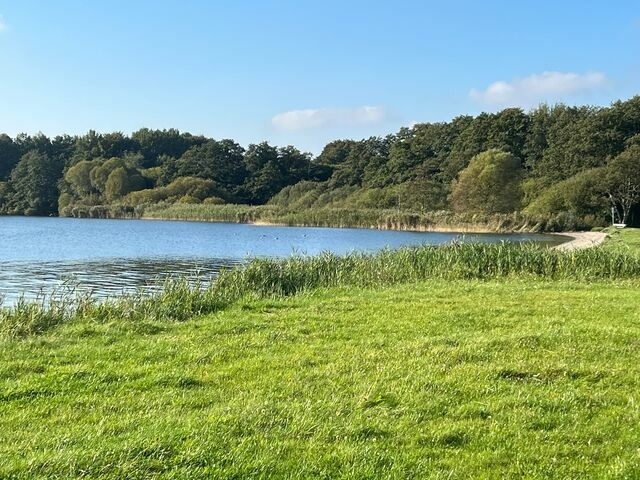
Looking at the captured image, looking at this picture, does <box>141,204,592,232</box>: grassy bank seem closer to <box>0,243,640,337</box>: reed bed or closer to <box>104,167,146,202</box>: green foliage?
<box>104,167,146,202</box>: green foliage

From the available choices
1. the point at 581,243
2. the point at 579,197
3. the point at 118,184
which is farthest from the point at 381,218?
the point at 118,184

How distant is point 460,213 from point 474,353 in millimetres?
62798

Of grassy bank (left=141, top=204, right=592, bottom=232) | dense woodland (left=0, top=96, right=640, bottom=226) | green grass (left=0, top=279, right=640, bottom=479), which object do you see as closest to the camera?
green grass (left=0, top=279, right=640, bottom=479)

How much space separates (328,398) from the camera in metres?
5.56

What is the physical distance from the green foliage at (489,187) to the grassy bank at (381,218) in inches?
175

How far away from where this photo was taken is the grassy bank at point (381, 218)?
61.9m

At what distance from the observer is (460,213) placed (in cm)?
6838

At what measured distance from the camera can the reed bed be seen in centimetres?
1159

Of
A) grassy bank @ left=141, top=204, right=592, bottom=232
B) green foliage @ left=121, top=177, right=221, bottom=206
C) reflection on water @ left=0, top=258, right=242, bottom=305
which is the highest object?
green foliage @ left=121, top=177, right=221, bottom=206

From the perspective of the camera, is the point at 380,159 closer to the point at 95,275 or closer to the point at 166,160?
the point at 166,160

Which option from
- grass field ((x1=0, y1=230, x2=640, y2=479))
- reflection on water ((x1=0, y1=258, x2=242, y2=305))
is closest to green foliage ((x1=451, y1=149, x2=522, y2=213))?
reflection on water ((x1=0, y1=258, x2=242, y2=305))

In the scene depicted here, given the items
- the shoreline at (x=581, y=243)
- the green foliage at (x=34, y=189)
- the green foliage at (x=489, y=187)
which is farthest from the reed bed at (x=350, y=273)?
the green foliage at (x=34, y=189)

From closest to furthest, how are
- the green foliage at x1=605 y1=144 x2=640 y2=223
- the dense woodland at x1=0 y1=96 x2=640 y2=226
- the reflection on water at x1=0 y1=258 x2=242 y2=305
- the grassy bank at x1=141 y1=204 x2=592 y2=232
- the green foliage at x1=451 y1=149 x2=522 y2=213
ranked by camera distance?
the reflection on water at x1=0 y1=258 x2=242 y2=305
the green foliage at x1=605 y1=144 x2=640 y2=223
the grassy bank at x1=141 y1=204 x2=592 y2=232
the dense woodland at x1=0 y1=96 x2=640 y2=226
the green foliage at x1=451 y1=149 x2=522 y2=213

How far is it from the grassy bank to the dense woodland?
231 cm
